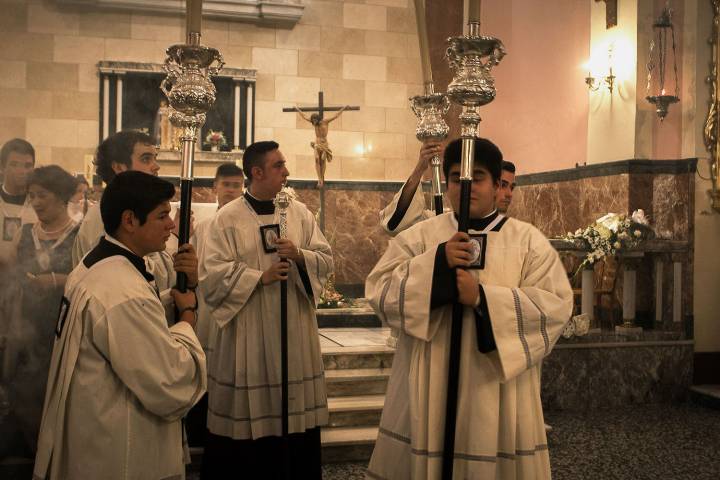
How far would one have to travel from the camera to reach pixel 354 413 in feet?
18.6

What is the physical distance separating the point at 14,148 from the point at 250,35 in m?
8.93

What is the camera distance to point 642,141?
8.30m

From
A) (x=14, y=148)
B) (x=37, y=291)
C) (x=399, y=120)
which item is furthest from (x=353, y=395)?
(x=399, y=120)

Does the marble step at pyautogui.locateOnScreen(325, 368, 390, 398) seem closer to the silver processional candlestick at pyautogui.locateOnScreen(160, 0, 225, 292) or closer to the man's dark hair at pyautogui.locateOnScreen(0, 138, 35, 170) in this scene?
the man's dark hair at pyautogui.locateOnScreen(0, 138, 35, 170)

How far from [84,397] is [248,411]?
1795 millimetres

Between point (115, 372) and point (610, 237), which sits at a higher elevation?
point (610, 237)

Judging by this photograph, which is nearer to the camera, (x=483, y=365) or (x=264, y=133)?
(x=483, y=365)

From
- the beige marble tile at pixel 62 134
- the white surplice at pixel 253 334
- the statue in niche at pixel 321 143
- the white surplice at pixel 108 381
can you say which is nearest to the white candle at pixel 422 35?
the white surplice at pixel 253 334

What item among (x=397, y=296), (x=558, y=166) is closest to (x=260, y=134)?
(x=558, y=166)

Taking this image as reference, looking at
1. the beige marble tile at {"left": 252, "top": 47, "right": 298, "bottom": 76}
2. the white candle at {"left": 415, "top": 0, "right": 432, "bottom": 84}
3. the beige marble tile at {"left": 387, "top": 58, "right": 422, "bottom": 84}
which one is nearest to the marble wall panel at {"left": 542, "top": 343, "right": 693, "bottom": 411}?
the white candle at {"left": 415, "top": 0, "right": 432, "bottom": 84}

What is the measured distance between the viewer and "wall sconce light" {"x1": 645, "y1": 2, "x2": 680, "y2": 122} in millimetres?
8102

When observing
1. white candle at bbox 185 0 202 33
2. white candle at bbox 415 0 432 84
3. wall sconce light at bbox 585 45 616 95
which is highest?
wall sconce light at bbox 585 45 616 95

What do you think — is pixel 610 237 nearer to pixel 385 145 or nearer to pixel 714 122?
pixel 714 122

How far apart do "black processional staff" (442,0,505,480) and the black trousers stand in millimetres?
1780
